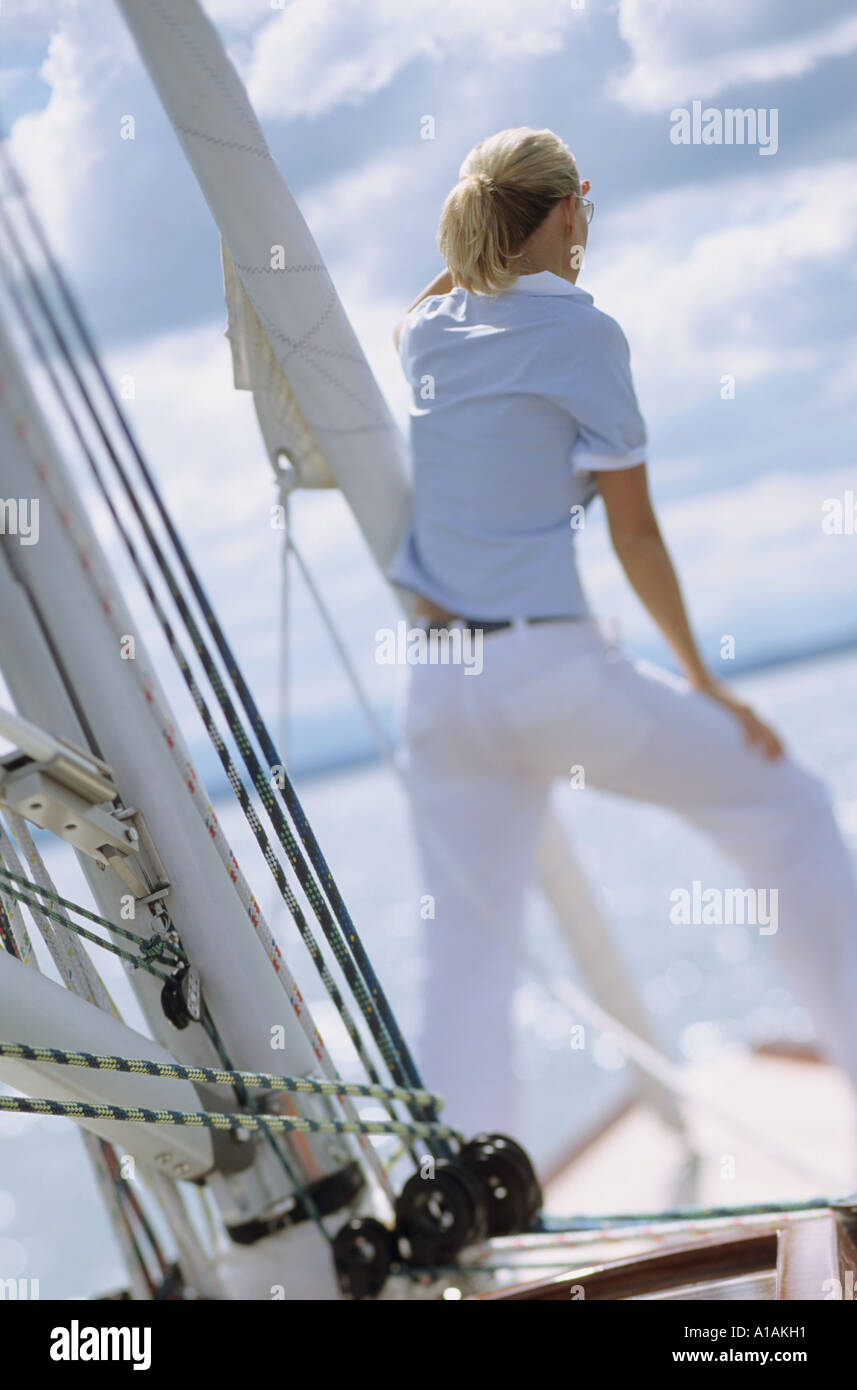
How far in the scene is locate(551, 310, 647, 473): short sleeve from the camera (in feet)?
2.93

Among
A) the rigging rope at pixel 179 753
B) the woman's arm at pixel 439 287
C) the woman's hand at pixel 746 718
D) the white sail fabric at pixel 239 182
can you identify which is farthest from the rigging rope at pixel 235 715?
the woman's hand at pixel 746 718

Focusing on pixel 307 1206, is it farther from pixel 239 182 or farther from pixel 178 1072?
pixel 239 182

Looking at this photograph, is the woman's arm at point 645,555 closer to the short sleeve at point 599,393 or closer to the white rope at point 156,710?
the short sleeve at point 599,393

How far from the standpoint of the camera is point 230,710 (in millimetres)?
1031

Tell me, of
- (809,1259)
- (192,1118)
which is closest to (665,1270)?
(809,1259)

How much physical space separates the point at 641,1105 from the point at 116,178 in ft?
5.77

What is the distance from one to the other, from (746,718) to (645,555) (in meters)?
0.36

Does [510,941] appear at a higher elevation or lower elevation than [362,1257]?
higher

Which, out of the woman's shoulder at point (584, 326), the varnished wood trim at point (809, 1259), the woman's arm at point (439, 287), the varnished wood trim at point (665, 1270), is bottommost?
the varnished wood trim at point (665, 1270)

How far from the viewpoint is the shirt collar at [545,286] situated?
88cm

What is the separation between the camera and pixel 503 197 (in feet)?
2.87

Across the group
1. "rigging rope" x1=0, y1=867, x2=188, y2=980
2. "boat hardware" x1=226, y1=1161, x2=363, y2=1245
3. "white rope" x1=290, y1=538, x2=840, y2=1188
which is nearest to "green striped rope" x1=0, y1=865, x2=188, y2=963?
"rigging rope" x1=0, y1=867, x2=188, y2=980

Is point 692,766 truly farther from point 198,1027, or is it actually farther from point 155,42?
point 155,42
